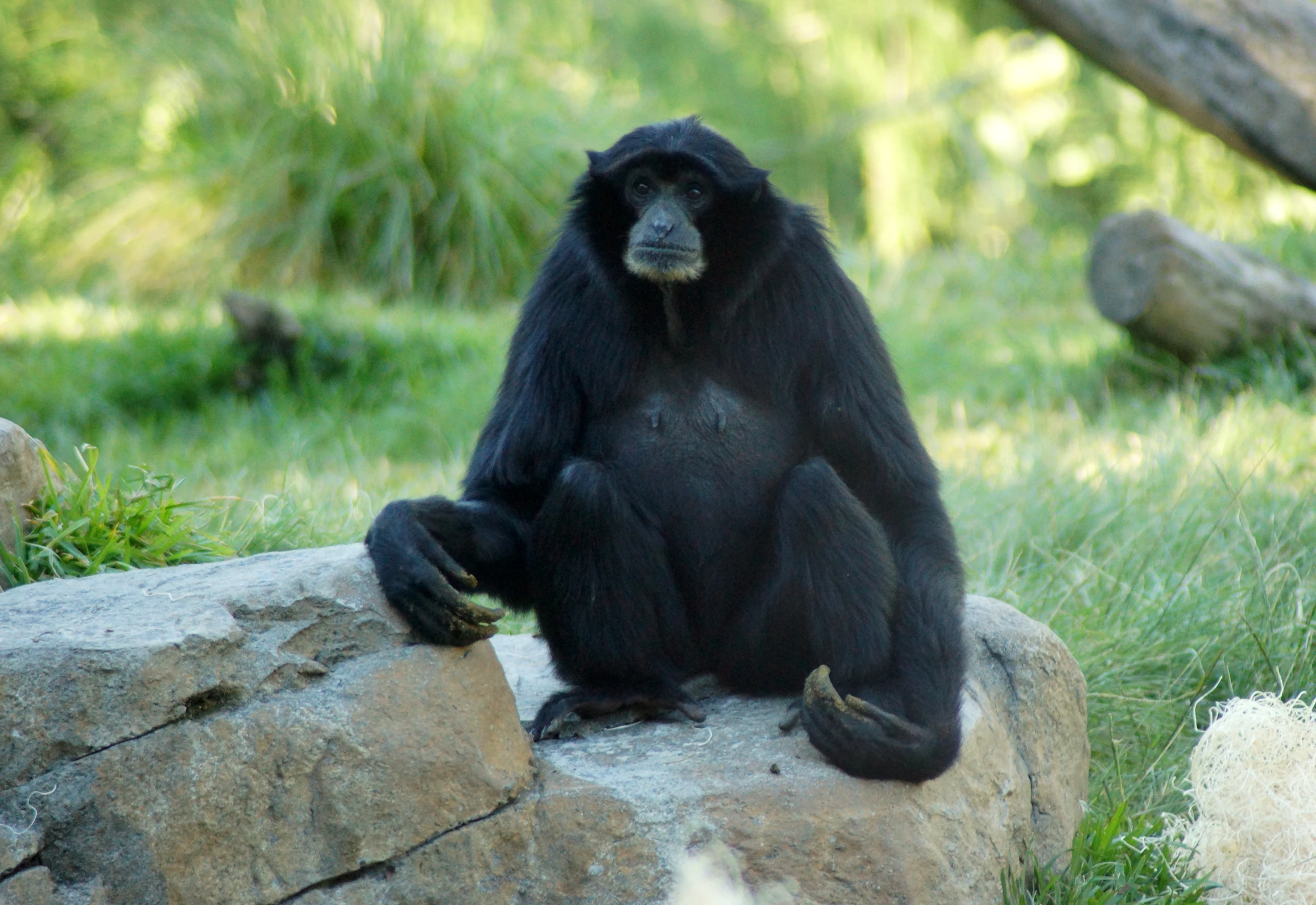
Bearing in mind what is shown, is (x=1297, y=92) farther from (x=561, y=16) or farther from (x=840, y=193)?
(x=561, y=16)

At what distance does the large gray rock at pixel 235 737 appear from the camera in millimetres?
2703

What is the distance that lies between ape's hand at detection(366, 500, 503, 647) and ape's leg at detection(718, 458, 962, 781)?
76 centimetres

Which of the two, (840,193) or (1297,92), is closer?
(1297,92)

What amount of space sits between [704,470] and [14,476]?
1.94 metres

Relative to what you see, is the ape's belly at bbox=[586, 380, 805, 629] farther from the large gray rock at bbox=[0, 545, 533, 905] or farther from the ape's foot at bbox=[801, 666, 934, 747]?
the large gray rock at bbox=[0, 545, 533, 905]

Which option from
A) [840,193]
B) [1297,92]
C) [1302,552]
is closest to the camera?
[1302,552]

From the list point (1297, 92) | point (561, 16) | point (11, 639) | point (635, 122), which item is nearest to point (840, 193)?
point (561, 16)

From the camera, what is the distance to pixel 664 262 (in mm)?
3500

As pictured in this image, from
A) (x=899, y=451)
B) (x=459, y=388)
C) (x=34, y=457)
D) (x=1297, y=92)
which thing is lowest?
(x=459, y=388)

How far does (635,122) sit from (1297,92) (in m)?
7.53

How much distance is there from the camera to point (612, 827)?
2.93 metres

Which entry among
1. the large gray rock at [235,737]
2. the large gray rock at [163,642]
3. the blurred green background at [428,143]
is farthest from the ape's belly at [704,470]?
the blurred green background at [428,143]

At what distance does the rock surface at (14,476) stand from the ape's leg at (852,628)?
82.9 inches

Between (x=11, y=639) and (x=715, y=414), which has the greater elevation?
(x=715, y=414)
